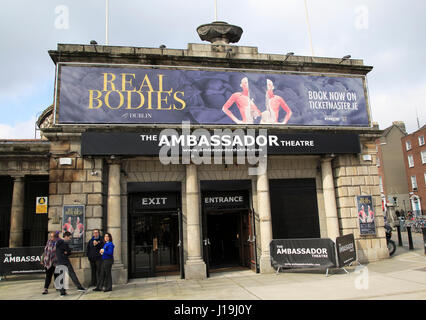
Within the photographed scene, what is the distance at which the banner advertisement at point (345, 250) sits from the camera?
1098 centimetres

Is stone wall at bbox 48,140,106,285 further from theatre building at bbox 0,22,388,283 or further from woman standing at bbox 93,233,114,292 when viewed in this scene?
woman standing at bbox 93,233,114,292

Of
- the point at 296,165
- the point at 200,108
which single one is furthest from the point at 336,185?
the point at 200,108

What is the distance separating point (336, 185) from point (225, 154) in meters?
5.36

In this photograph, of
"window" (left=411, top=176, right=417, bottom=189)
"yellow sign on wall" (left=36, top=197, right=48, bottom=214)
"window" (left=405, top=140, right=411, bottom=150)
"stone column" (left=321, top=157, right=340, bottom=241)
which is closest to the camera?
"stone column" (left=321, top=157, right=340, bottom=241)

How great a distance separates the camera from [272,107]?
44.0ft

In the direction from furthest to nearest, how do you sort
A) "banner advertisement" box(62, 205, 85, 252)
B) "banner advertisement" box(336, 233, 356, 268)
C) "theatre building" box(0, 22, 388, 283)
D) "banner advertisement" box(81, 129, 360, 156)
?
"theatre building" box(0, 22, 388, 283) → "banner advertisement" box(81, 129, 360, 156) → "banner advertisement" box(62, 205, 85, 252) → "banner advertisement" box(336, 233, 356, 268)

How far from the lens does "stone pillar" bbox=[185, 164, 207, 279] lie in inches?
455

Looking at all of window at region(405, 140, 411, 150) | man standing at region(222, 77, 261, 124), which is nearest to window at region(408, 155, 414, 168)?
window at region(405, 140, 411, 150)

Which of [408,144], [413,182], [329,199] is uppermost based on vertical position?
[408,144]

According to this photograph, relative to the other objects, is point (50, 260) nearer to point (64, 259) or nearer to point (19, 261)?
point (64, 259)

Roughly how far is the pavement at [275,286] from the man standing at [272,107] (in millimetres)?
6112

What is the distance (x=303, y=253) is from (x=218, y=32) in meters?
10.1

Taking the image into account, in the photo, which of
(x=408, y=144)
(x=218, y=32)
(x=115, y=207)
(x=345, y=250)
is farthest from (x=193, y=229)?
(x=408, y=144)

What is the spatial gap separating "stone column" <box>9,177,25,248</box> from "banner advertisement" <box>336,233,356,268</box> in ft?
46.7
